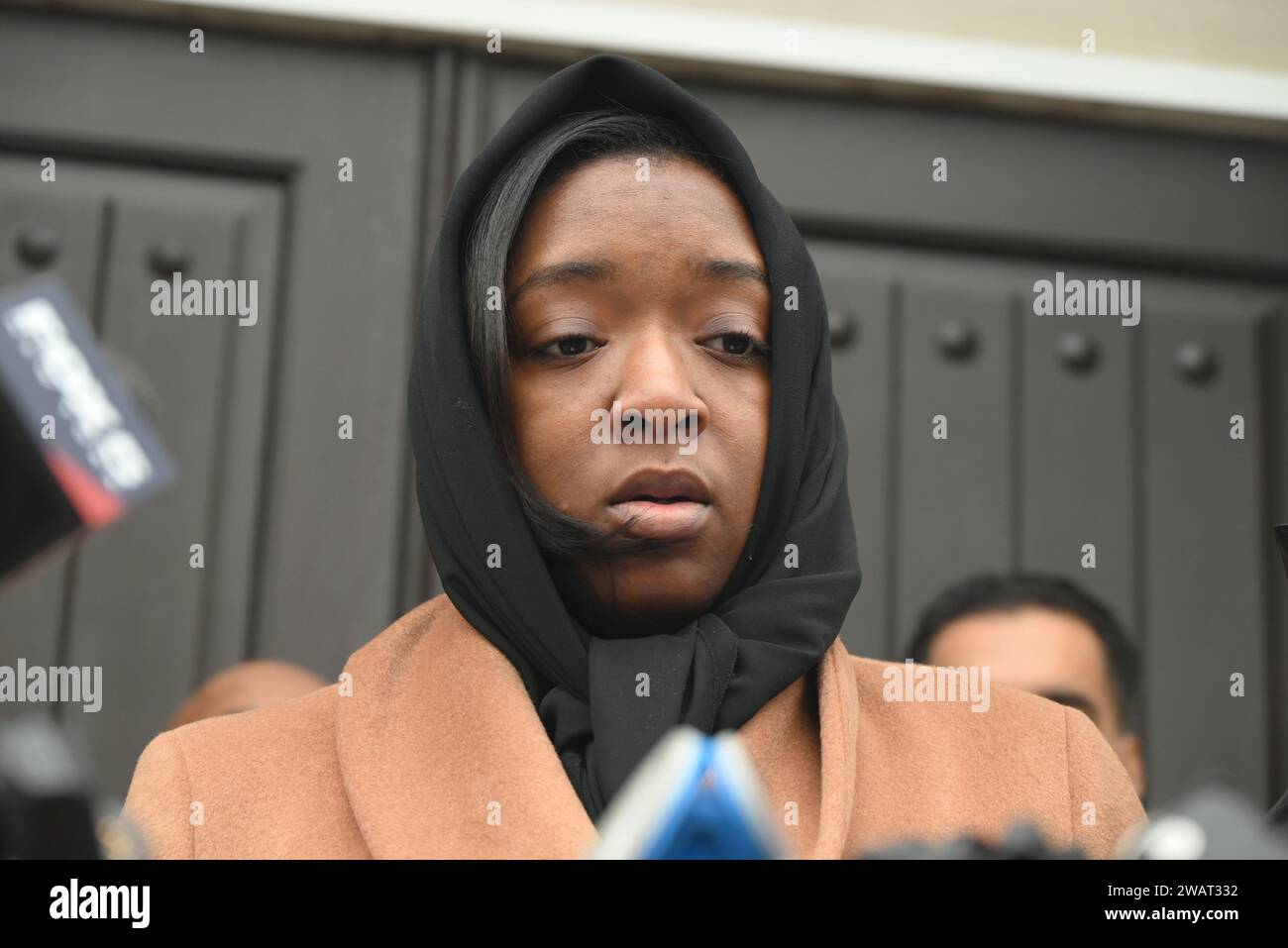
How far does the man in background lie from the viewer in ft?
7.36

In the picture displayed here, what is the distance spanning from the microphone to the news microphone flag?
21 centimetres

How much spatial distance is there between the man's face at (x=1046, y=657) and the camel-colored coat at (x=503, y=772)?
85 cm

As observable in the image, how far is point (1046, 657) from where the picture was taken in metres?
2.28

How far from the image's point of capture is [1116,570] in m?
2.44

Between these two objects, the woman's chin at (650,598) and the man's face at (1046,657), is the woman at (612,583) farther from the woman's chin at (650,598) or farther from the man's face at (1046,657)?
the man's face at (1046,657)

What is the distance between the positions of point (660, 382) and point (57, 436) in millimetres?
673

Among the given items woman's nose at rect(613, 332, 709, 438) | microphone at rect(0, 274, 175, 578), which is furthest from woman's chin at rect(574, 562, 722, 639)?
microphone at rect(0, 274, 175, 578)

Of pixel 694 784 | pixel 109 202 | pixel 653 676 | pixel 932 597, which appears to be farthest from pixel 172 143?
pixel 694 784

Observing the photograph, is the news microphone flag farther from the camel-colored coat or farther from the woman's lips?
the woman's lips

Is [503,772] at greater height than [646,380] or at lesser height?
lesser

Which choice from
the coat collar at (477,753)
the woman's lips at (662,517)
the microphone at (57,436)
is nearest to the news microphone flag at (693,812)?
the microphone at (57,436)

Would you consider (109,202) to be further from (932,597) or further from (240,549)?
(932,597)

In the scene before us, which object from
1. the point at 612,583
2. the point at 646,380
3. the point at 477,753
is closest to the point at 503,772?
the point at 477,753

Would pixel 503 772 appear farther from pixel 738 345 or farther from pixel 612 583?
pixel 738 345
